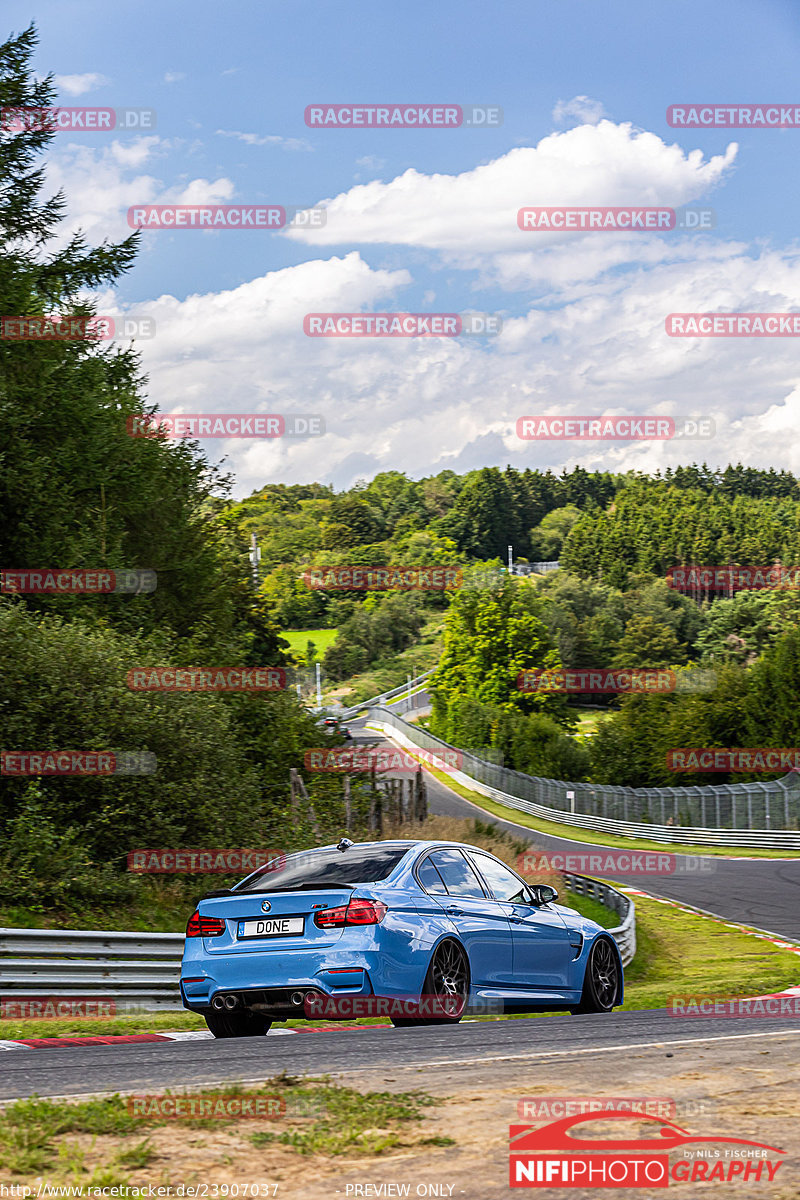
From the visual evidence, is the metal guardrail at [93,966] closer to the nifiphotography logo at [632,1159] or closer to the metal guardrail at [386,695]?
the nifiphotography logo at [632,1159]

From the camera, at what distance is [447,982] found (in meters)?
8.83

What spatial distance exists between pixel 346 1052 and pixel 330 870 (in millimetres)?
1932

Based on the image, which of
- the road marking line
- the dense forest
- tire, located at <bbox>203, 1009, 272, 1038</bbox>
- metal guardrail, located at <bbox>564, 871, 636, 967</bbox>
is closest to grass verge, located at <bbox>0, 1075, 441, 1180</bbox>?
the road marking line

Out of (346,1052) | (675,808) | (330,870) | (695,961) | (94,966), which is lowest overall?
(675,808)

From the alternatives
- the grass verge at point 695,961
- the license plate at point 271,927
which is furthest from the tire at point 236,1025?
the grass verge at point 695,961

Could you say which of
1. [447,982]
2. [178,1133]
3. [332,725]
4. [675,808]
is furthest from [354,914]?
[675,808]

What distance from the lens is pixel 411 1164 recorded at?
4.25 metres

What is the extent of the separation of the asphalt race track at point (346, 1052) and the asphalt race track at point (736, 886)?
15.2 m

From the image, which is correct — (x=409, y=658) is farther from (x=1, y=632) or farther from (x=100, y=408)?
(x=1, y=632)

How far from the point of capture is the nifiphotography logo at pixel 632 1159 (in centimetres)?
411

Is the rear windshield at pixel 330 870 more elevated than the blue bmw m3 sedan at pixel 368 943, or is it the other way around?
the rear windshield at pixel 330 870

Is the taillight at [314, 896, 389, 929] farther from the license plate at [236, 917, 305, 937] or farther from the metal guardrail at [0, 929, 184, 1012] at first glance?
the metal guardrail at [0, 929, 184, 1012]

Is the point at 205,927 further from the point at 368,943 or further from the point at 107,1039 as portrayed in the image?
the point at 368,943

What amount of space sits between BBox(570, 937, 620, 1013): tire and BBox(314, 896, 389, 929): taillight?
300 cm
